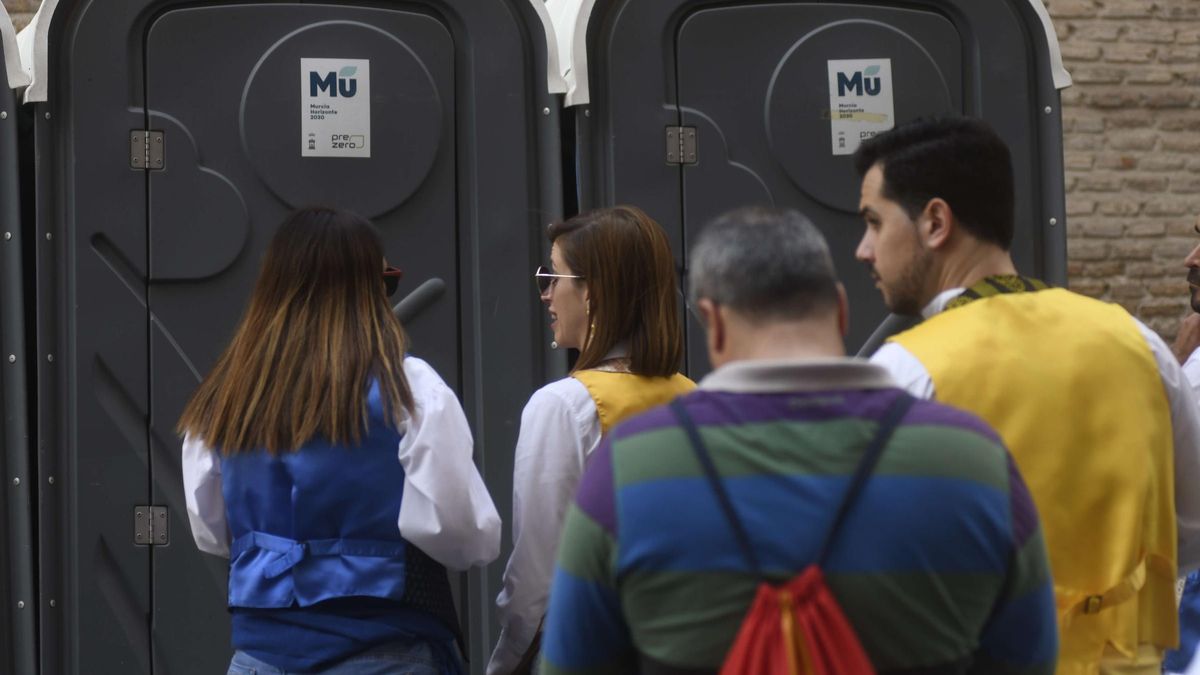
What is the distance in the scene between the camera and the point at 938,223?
2.08 m

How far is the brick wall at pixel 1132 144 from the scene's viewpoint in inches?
264

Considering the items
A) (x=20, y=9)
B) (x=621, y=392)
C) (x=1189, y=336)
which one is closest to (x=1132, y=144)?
(x=1189, y=336)

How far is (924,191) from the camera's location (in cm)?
208

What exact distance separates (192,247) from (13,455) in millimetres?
626

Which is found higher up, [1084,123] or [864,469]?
[1084,123]

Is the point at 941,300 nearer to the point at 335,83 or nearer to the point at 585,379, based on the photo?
the point at 585,379

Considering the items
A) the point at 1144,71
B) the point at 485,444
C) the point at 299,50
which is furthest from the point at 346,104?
the point at 1144,71

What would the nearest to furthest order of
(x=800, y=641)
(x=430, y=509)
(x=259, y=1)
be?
(x=800, y=641)
(x=430, y=509)
(x=259, y=1)

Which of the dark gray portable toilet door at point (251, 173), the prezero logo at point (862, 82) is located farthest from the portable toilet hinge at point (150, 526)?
the prezero logo at point (862, 82)

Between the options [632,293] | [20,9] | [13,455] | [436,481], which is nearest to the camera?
[436,481]

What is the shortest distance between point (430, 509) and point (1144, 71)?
5.23 meters

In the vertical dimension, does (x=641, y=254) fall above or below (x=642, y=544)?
above

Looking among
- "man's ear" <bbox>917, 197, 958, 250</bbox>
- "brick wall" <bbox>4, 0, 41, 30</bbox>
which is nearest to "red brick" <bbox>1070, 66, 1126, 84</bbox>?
"brick wall" <bbox>4, 0, 41, 30</bbox>

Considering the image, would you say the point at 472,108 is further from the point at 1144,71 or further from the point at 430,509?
the point at 1144,71
